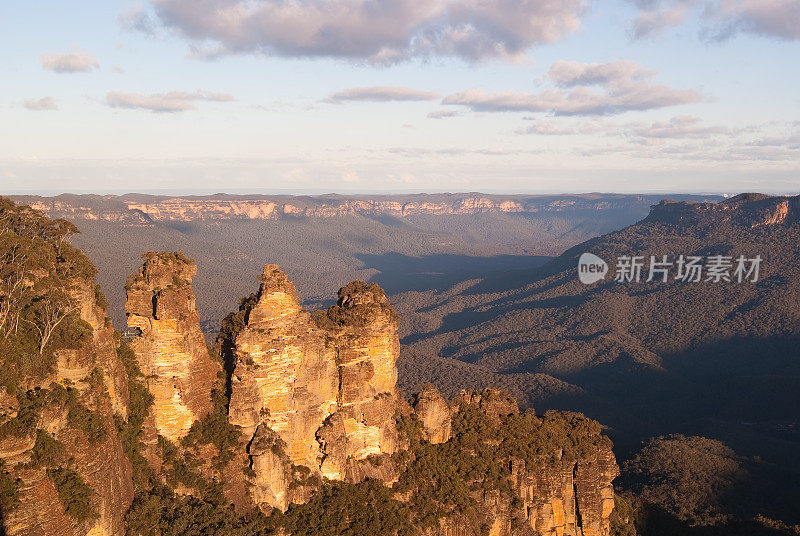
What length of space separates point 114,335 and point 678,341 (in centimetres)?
14079

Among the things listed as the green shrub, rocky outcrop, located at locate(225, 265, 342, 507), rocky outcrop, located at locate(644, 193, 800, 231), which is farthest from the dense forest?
rocky outcrop, located at locate(644, 193, 800, 231)

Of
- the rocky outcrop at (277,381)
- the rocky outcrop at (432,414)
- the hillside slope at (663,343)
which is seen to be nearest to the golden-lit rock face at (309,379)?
the rocky outcrop at (277,381)

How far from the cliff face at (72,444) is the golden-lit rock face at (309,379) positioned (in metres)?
6.73

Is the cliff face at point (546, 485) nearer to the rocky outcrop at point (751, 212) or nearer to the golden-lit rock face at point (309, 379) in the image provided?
the golden-lit rock face at point (309, 379)

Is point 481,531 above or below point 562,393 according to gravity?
above

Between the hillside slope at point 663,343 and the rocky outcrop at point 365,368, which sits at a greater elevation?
the rocky outcrop at point 365,368

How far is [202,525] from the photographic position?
27.0m

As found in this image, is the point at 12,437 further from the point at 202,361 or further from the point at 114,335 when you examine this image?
the point at 202,361

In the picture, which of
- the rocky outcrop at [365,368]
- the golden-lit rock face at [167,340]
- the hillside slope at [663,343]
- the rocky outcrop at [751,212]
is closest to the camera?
the golden-lit rock face at [167,340]

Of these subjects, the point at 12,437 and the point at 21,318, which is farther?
the point at 21,318

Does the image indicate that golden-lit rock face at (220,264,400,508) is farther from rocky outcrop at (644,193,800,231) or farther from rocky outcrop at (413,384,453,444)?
rocky outcrop at (644,193,800,231)

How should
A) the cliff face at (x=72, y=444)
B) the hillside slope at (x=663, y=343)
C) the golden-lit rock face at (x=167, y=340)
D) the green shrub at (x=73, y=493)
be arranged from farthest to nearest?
the hillside slope at (x=663, y=343)
the golden-lit rock face at (x=167, y=340)
the green shrub at (x=73, y=493)
the cliff face at (x=72, y=444)

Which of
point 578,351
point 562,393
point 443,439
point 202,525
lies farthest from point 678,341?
point 202,525

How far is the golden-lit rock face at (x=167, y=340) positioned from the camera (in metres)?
29.7
